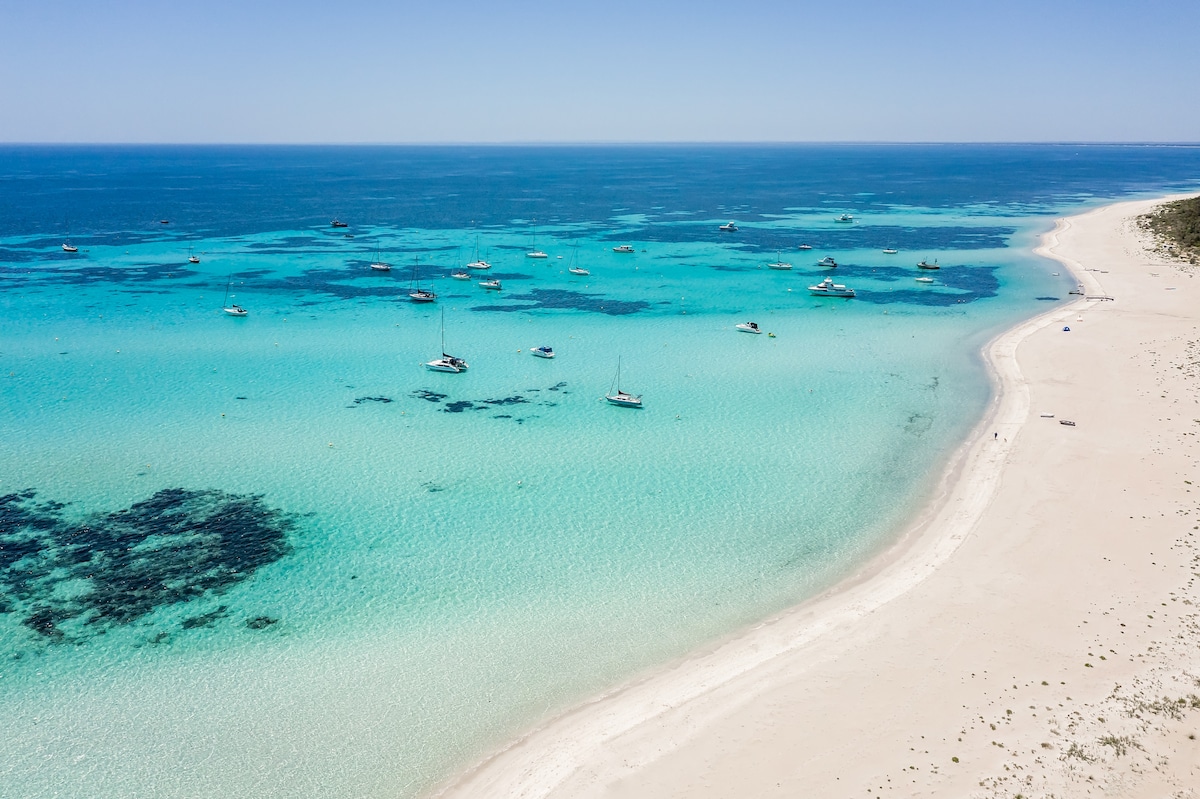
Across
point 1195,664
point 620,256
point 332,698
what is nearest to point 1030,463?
point 1195,664

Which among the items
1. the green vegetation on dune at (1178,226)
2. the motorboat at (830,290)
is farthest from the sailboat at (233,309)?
the green vegetation on dune at (1178,226)

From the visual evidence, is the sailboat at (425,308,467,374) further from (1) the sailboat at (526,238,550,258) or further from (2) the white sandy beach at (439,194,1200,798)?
(1) the sailboat at (526,238,550,258)

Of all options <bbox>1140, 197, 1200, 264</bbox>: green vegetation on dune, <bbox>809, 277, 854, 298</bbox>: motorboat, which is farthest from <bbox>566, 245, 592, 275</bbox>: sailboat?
<bbox>1140, 197, 1200, 264</bbox>: green vegetation on dune

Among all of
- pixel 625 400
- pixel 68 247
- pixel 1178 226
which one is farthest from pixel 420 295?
pixel 1178 226

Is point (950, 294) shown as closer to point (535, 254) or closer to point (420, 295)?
point (535, 254)

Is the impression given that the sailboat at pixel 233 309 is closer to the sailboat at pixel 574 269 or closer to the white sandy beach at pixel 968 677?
the sailboat at pixel 574 269

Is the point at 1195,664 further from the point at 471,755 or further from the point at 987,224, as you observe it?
the point at 987,224
